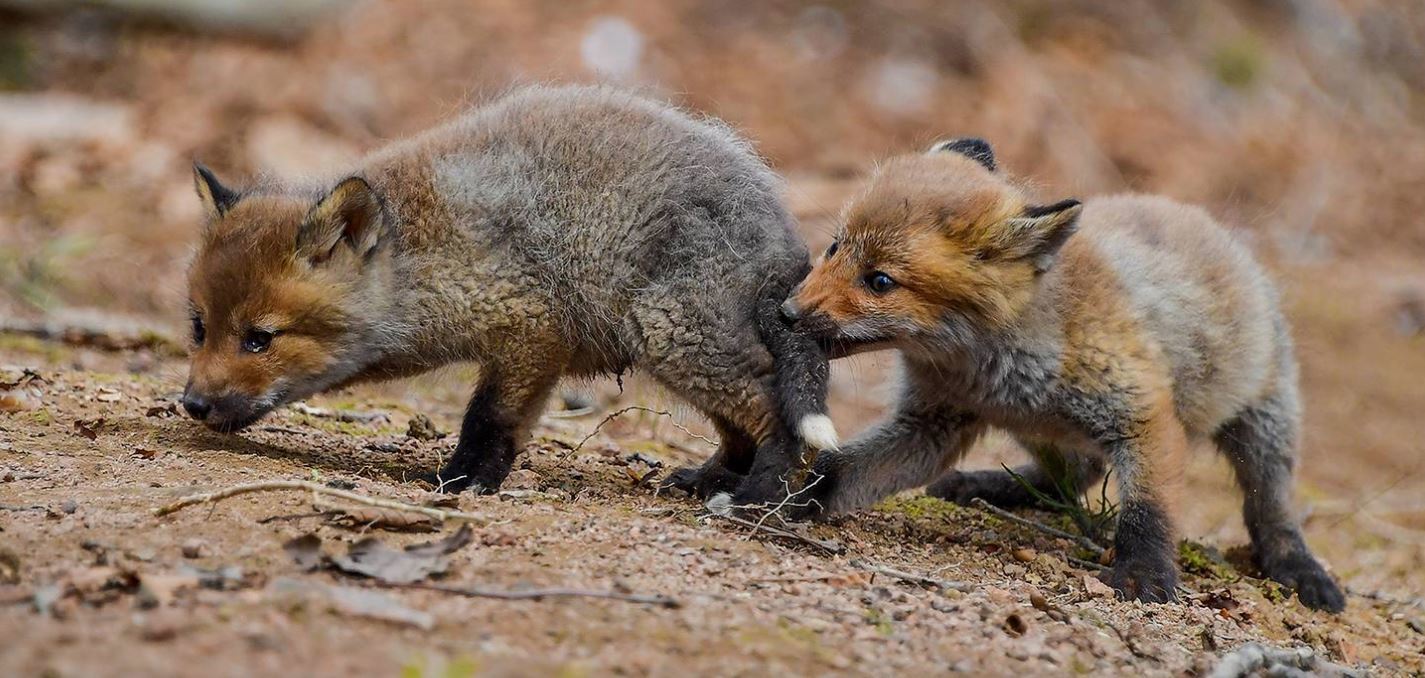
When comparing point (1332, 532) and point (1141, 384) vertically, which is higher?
point (1141, 384)

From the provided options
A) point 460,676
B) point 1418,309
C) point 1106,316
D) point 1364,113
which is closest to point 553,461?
point 1106,316

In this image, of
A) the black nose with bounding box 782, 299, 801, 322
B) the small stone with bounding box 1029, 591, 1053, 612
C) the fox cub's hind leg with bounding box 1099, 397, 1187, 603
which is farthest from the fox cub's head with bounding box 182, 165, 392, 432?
the fox cub's hind leg with bounding box 1099, 397, 1187, 603

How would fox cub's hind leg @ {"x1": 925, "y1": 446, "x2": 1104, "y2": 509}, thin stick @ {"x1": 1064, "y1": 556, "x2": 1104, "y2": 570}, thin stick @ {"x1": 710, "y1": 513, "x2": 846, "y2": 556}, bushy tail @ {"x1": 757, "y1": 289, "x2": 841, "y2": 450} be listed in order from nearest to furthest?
thin stick @ {"x1": 710, "y1": 513, "x2": 846, "y2": 556} → bushy tail @ {"x1": 757, "y1": 289, "x2": 841, "y2": 450} → thin stick @ {"x1": 1064, "y1": 556, "x2": 1104, "y2": 570} → fox cub's hind leg @ {"x1": 925, "y1": 446, "x2": 1104, "y2": 509}

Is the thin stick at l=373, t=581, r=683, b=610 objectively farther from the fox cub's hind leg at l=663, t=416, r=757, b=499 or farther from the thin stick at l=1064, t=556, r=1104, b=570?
the thin stick at l=1064, t=556, r=1104, b=570

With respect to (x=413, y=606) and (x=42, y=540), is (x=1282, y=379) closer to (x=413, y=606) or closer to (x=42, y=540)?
(x=413, y=606)

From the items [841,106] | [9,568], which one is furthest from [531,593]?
[841,106]

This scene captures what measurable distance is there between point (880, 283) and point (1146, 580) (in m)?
1.74

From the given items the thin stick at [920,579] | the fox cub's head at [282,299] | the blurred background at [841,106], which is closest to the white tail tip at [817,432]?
the thin stick at [920,579]

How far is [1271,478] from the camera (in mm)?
7418

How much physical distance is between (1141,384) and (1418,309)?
30.0 feet

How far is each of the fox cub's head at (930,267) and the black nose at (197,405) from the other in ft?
8.46

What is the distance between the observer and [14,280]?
1020 centimetres

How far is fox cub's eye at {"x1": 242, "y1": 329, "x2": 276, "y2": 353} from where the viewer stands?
618 centimetres

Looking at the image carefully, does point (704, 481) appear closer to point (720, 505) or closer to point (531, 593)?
point (720, 505)
